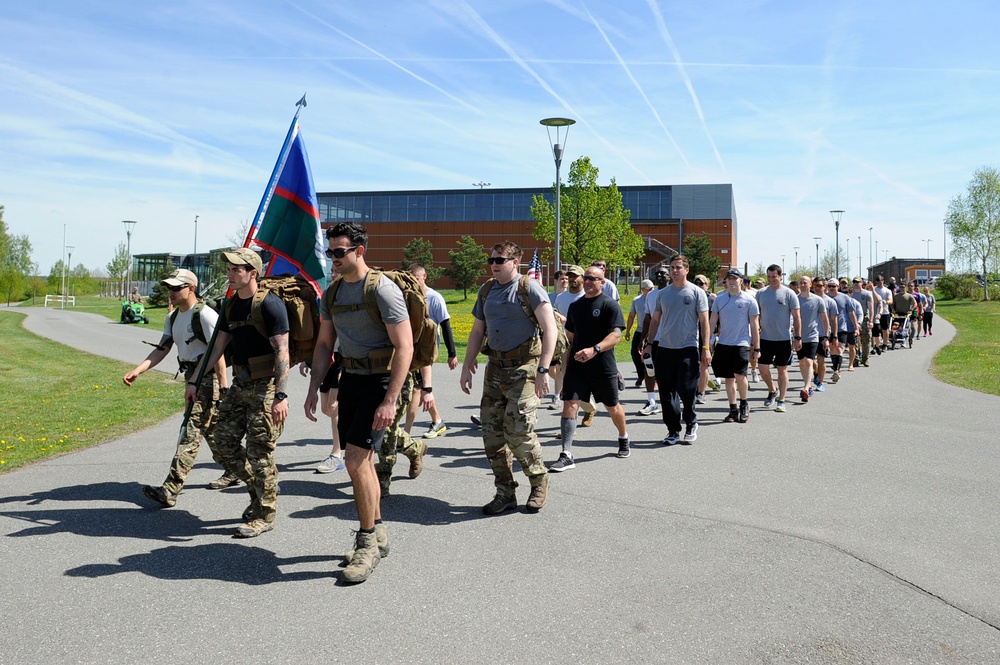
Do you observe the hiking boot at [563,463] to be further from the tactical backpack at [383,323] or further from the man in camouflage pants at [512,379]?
the tactical backpack at [383,323]

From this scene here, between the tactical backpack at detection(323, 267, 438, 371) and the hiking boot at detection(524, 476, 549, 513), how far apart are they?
4.39ft

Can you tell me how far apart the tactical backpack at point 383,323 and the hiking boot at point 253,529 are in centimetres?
129

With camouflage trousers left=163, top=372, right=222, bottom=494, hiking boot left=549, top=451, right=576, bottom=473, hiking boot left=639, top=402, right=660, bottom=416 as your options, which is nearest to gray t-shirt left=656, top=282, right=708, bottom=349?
hiking boot left=549, top=451, right=576, bottom=473

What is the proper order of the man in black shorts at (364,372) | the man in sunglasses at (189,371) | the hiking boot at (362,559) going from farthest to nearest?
1. the man in sunglasses at (189,371)
2. the man in black shorts at (364,372)
3. the hiking boot at (362,559)

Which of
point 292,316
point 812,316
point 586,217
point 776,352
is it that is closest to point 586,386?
point 292,316

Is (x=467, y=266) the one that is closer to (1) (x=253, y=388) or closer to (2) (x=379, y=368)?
(1) (x=253, y=388)

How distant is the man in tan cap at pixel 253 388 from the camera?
5230 millimetres

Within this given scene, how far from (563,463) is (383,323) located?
122 inches

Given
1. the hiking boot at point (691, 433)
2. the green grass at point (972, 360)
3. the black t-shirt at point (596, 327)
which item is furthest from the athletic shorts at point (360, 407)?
the green grass at point (972, 360)

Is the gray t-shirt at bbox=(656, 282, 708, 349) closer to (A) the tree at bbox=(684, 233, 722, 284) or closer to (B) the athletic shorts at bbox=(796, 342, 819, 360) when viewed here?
(B) the athletic shorts at bbox=(796, 342, 819, 360)

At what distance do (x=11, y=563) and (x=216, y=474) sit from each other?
243 cm

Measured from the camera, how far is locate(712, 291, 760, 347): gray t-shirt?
9.87 meters

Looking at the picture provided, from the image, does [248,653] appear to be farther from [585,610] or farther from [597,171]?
[597,171]

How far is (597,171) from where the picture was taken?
46812 millimetres
